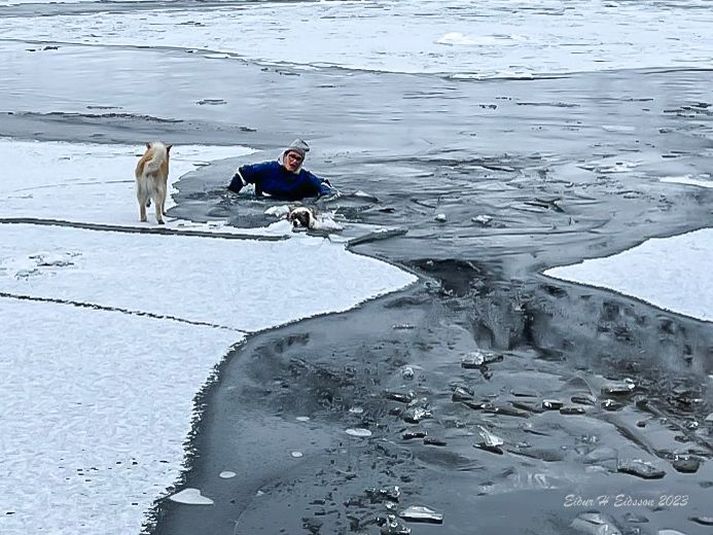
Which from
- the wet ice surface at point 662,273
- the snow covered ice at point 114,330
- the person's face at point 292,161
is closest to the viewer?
the snow covered ice at point 114,330

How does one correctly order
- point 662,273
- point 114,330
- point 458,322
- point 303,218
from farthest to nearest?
1. point 303,218
2. point 662,273
3. point 458,322
4. point 114,330

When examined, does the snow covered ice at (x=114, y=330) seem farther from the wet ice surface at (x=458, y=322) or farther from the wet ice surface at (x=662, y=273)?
the wet ice surface at (x=662, y=273)

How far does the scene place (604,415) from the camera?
5219 mm

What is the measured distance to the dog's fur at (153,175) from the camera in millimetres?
8812

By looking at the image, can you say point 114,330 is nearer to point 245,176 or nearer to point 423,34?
point 245,176

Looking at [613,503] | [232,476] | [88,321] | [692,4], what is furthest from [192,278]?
[692,4]

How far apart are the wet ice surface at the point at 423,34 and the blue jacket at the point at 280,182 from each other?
1253cm

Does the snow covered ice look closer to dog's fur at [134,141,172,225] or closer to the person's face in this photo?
dog's fur at [134,141,172,225]

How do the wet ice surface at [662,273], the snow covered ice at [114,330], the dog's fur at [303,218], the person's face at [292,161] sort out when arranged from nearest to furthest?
the snow covered ice at [114,330]
the wet ice surface at [662,273]
the dog's fur at [303,218]
the person's face at [292,161]

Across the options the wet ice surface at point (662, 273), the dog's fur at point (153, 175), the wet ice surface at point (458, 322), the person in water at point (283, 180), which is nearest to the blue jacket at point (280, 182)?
the person in water at point (283, 180)

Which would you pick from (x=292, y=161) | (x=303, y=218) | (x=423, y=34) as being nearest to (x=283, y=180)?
(x=292, y=161)

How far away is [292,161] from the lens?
9992 millimetres

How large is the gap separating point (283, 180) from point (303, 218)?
120 cm

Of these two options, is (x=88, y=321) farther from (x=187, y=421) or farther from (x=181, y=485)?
(x=181, y=485)
